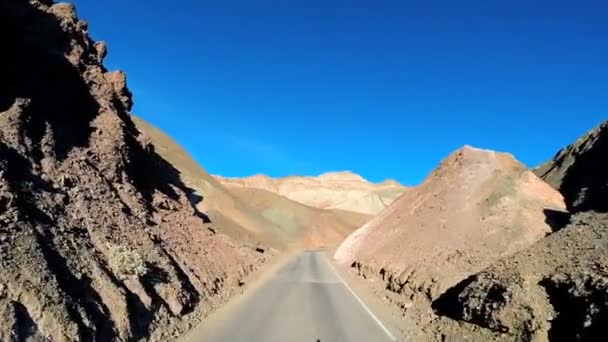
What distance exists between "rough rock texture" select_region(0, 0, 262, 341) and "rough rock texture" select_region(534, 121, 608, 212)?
49.8 feet

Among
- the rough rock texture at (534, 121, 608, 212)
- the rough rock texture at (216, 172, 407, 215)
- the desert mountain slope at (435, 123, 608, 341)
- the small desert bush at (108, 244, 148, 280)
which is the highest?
the rough rock texture at (216, 172, 407, 215)

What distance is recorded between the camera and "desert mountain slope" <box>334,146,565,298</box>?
23.3m

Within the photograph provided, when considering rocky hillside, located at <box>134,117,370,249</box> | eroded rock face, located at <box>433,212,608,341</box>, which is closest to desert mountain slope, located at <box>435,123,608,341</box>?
eroded rock face, located at <box>433,212,608,341</box>

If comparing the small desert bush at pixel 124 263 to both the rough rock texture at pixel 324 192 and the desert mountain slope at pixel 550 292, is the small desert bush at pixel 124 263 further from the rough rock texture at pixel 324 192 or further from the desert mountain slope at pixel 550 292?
the rough rock texture at pixel 324 192

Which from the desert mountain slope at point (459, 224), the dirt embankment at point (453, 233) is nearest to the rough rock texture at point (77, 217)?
the dirt embankment at point (453, 233)

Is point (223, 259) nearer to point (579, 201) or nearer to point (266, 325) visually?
point (266, 325)

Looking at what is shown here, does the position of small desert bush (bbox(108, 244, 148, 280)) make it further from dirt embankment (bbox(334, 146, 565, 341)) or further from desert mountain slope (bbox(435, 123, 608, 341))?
desert mountain slope (bbox(435, 123, 608, 341))

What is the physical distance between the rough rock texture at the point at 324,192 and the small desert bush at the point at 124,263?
144688mm

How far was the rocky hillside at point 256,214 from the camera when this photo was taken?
228 feet

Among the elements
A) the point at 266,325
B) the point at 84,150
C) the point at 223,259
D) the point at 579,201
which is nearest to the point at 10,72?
the point at 84,150

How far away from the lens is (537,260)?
15.8 m

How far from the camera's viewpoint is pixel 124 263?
562 inches

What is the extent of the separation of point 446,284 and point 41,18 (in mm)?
18742

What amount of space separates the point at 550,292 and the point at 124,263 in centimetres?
1054
